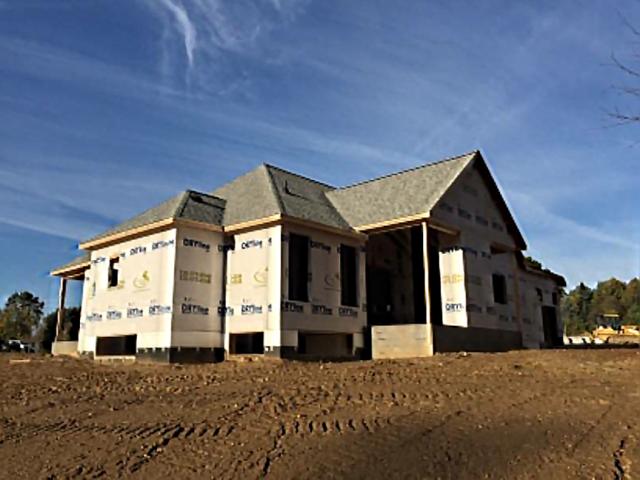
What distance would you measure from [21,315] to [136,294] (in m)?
60.6

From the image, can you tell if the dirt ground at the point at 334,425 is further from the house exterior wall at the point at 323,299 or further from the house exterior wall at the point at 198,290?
the house exterior wall at the point at 323,299

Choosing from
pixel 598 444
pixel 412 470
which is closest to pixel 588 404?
pixel 598 444

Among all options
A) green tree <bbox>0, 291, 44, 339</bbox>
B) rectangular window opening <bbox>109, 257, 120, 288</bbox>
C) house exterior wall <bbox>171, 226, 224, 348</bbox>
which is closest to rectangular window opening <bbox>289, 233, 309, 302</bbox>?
house exterior wall <bbox>171, 226, 224, 348</bbox>

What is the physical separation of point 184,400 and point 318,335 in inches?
361

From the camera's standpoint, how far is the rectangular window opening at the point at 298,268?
17.3m

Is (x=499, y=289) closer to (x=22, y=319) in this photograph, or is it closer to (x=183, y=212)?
(x=183, y=212)

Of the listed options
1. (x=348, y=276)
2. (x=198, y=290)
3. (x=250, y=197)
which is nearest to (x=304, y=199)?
(x=250, y=197)

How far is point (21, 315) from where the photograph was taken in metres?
69.6

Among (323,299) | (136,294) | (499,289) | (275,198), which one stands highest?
(275,198)

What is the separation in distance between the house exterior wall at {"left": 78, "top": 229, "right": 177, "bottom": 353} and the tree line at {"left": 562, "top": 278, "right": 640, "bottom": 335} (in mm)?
96120

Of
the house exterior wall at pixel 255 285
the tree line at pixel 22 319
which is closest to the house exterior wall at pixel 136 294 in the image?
the house exterior wall at pixel 255 285

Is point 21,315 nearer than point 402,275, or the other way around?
point 402,275

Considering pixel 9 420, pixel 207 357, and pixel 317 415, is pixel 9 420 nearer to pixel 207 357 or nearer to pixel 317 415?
pixel 317 415

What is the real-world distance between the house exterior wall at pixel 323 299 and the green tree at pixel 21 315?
185 feet
